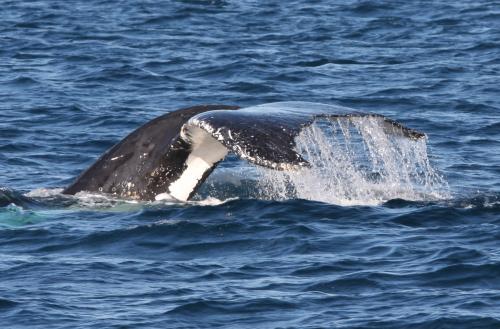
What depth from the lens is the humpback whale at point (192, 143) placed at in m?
11.3

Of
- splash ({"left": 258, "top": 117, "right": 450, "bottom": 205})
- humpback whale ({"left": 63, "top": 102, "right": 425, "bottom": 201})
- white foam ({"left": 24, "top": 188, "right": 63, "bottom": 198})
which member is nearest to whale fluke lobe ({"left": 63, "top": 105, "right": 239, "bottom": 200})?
humpback whale ({"left": 63, "top": 102, "right": 425, "bottom": 201})

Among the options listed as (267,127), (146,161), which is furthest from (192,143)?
(267,127)

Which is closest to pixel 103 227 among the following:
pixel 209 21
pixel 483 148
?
pixel 483 148

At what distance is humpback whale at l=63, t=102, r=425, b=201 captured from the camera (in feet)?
37.1

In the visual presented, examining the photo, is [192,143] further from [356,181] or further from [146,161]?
[356,181]

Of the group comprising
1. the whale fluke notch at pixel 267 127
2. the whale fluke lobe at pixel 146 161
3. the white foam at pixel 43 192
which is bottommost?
the white foam at pixel 43 192

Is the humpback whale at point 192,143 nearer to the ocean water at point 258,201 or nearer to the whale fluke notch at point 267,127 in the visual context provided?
the whale fluke notch at point 267,127

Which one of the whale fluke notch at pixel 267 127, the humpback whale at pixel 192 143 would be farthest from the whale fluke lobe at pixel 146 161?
the whale fluke notch at pixel 267 127

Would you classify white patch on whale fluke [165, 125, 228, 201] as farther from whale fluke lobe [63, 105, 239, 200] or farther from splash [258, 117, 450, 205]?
splash [258, 117, 450, 205]

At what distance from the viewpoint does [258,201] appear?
14.2 metres

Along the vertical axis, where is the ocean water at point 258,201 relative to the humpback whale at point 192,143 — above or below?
below

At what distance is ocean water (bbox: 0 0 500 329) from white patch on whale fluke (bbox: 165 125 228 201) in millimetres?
370

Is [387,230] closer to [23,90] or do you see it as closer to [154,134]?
[154,134]

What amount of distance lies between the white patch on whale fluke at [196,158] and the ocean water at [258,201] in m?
0.37
